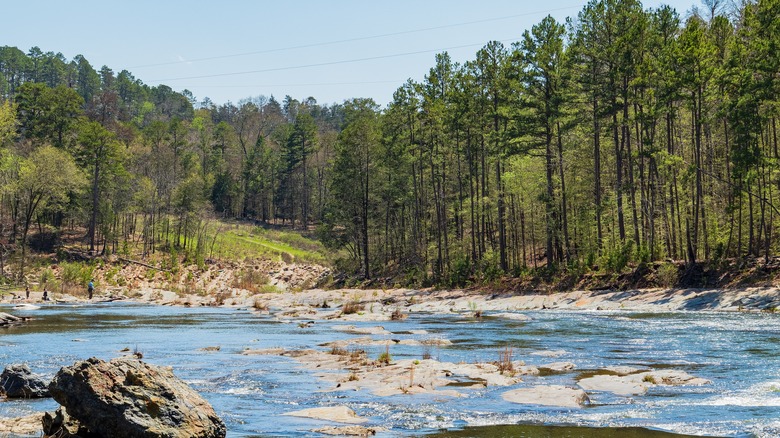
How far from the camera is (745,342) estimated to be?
23.6 meters

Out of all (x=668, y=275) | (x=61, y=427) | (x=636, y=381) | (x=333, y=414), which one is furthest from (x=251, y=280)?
(x=61, y=427)

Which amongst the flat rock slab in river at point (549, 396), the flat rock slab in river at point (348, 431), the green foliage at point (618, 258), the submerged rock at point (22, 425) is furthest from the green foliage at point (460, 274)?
the submerged rock at point (22, 425)

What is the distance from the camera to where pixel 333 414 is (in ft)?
43.7

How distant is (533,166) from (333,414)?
50769 millimetres

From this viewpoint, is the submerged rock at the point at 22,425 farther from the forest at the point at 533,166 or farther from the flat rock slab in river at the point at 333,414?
the forest at the point at 533,166

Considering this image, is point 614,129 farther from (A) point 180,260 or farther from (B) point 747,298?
(A) point 180,260

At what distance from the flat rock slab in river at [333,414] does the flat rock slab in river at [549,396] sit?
3.38 metres

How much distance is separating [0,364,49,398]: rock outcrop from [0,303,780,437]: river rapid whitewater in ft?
2.13

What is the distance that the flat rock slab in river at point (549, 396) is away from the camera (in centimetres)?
1430

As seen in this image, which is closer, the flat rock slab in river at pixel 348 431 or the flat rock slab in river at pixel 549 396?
the flat rock slab in river at pixel 348 431

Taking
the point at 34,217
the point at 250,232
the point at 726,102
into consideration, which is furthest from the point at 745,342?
the point at 250,232

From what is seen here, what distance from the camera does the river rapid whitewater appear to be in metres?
12.9

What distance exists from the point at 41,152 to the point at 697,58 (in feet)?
208

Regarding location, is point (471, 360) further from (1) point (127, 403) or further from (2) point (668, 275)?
(2) point (668, 275)
